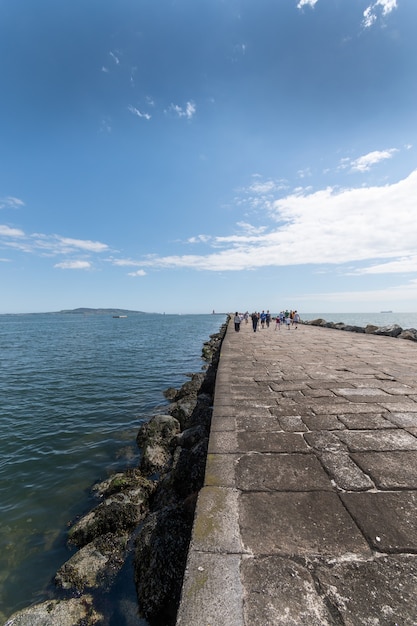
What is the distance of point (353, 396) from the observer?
14.1 feet

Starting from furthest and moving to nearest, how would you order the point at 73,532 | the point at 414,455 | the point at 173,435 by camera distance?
the point at 173,435
the point at 73,532
the point at 414,455

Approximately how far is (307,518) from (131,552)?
120 inches

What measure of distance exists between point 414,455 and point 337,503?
1.15 m

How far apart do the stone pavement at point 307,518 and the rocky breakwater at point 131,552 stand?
1160mm

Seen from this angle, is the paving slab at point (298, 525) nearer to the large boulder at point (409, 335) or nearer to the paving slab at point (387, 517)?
the paving slab at point (387, 517)

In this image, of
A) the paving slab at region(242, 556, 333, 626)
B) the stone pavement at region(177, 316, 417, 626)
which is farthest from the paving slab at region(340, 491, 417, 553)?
the paving slab at region(242, 556, 333, 626)

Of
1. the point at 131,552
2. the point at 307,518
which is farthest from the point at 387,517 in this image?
the point at 131,552

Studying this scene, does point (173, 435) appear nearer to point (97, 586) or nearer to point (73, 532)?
point (73, 532)

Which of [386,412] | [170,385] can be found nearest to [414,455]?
[386,412]

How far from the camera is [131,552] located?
3.73m

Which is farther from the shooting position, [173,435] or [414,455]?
[173,435]

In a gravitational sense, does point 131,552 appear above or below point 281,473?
below

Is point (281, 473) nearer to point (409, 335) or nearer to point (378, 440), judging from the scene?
point (378, 440)

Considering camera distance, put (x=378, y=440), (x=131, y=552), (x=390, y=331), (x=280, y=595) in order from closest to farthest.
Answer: (x=280, y=595)
(x=378, y=440)
(x=131, y=552)
(x=390, y=331)
